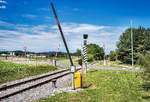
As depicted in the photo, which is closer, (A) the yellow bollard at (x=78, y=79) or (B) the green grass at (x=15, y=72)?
(A) the yellow bollard at (x=78, y=79)

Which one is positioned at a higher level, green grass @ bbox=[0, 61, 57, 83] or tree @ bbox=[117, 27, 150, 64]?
tree @ bbox=[117, 27, 150, 64]

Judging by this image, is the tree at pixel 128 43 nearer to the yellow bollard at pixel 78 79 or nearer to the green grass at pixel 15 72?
the green grass at pixel 15 72

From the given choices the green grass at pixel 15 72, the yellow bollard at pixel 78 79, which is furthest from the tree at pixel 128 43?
the yellow bollard at pixel 78 79

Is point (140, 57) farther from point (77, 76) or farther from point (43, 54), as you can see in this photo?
point (43, 54)

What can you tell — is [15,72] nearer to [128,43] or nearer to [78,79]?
[78,79]

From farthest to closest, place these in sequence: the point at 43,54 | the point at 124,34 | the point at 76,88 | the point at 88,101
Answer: the point at 43,54
the point at 124,34
the point at 76,88
the point at 88,101

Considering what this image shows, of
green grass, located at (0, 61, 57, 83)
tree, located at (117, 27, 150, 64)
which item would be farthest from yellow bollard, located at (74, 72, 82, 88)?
tree, located at (117, 27, 150, 64)

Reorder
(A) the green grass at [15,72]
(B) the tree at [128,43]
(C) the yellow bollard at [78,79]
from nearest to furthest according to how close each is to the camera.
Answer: (C) the yellow bollard at [78,79] → (A) the green grass at [15,72] → (B) the tree at [128,43]

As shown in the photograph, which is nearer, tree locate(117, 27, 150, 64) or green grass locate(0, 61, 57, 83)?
green grass locate(0, 61, 57, 83)

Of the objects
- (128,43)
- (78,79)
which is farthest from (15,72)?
(128,43)

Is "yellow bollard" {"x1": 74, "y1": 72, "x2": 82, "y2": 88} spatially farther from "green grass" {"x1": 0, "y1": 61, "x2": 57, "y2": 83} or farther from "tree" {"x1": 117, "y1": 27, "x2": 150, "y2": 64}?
"tree" {"x1": 117, "y1": 27, "x2": 150, "y2": 64}

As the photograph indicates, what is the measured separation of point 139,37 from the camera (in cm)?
3619

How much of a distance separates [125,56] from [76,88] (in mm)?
28632

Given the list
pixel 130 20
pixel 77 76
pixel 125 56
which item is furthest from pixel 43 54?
pixel 77 76
